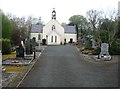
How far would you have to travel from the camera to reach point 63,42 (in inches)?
3420

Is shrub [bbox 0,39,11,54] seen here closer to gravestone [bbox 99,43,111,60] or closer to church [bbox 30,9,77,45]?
gravestone [bbox 99,43,111,60]

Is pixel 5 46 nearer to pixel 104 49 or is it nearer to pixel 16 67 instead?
pixel 104 49

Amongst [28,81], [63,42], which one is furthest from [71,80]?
[63,42]

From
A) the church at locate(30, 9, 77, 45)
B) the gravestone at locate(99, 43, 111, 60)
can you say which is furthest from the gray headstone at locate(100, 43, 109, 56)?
the church at locate(30, 9, 77, 45)

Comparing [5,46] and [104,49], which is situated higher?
[5,46]

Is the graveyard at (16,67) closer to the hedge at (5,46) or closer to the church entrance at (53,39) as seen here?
the hedge at (5,46)

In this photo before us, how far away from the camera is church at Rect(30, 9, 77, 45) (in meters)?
83.4

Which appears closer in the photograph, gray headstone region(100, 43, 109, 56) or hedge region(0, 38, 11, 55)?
gray headstone region(100, 43, 109, 56)

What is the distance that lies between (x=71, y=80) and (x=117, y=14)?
3819 cm

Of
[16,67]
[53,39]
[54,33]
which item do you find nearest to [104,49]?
[16,67]

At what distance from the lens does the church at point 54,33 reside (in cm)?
8344

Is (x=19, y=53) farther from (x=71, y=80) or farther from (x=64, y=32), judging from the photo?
(x=64, y=32)

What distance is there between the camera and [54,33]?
84.6 meters

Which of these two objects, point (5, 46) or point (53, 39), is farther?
point (53, 39)
